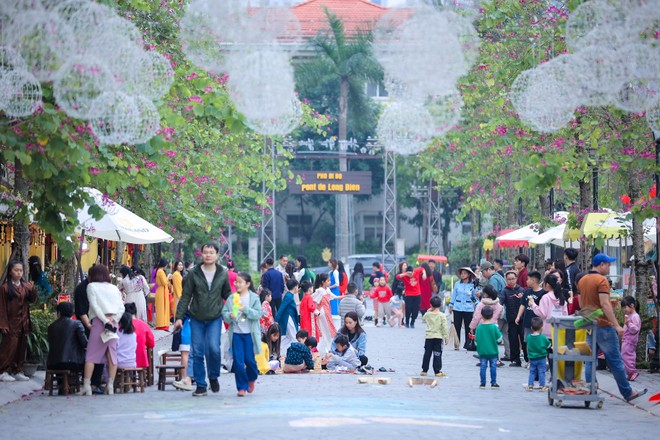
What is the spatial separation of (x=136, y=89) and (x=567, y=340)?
20.1 ft

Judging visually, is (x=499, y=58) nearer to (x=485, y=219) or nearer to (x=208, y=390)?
(x=208, y=390)

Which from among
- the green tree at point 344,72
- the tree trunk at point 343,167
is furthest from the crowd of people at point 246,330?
the tree trunk at point 343,167

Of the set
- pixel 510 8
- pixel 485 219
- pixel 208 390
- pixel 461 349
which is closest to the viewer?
pixel 208 390

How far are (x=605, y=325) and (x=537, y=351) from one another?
1.82m

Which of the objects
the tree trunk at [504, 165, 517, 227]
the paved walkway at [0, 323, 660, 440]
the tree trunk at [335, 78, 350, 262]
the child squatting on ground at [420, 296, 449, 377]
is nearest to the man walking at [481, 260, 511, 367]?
the child squatting on ground at [420, 296, 449, 377]

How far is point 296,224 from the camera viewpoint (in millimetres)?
78312

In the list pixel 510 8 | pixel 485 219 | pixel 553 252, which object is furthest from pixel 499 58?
pixel 485 219

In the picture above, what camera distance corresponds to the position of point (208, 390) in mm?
15828

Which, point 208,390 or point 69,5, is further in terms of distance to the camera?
point 208,390

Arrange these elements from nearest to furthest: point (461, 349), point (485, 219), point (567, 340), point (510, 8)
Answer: point (567, 340) → point (510, 8) → point (461, 349) → point (485, 219)

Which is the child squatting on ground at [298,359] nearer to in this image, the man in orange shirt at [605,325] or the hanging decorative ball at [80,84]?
the man in orange shirt at [605,325]

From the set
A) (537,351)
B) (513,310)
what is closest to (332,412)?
(537,351)

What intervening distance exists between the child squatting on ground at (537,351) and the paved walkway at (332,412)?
1.21 feet

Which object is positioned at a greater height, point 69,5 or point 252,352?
point 69,5
